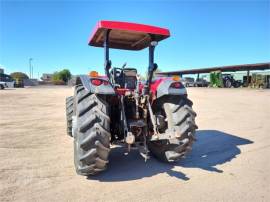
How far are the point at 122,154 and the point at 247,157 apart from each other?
2314mm

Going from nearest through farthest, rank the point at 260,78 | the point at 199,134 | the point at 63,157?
the point at 63,157 < the point at 199,134 < the point at 260,78

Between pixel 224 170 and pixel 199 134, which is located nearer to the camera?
pixel 224 170

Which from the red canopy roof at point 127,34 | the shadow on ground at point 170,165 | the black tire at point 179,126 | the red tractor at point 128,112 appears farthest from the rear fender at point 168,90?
the shadow on ground at point 170,165

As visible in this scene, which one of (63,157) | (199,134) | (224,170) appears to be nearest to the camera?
(224,170)

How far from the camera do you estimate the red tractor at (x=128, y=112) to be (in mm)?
3516

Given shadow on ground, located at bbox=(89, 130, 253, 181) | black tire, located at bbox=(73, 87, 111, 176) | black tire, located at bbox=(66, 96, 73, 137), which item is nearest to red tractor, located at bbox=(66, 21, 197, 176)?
black tire, located at bbox=(73, 87, 111, 176)

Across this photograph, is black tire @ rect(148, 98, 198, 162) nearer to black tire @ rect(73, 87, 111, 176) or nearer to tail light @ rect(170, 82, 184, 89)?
tail light @ rect(170, 82, 184, 89)

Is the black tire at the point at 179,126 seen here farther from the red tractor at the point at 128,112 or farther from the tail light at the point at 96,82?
the tail light at the point at 96,82

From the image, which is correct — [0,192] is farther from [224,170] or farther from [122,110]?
[224,170]

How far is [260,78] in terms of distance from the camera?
35.8m

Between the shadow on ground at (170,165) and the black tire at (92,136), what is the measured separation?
329mm

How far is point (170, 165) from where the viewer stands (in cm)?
439

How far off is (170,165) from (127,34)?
234cm

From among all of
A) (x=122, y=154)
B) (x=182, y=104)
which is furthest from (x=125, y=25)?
(x=122, y=154)
